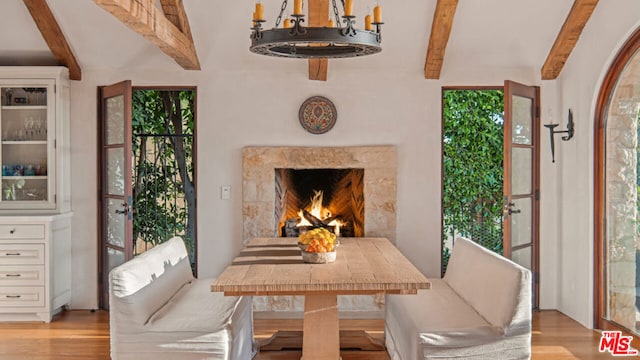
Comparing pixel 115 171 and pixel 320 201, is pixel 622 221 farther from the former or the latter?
pixel 115 171

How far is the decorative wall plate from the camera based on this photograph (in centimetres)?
596

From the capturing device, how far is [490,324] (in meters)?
3.60

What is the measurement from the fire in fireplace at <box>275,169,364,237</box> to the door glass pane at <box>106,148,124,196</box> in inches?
54.3

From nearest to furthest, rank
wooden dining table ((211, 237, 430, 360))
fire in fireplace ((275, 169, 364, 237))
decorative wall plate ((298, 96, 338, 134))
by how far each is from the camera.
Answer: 1. wooden dining table ((211, 237, 430, 360))
2. decorative wall plate ((298, 96, 338, 134))
3. fire in fireplace ((275, 169, 364, 237))

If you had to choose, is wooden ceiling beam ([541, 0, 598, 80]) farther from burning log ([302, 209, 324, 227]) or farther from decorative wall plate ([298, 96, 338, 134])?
burning log ([302, 209, 324, 227])

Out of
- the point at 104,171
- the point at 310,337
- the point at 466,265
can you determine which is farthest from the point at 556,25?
the point at 104,171

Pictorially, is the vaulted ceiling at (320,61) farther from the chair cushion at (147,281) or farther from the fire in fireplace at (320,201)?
the chair cushion at (147,281)

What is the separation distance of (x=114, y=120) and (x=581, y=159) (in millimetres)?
3965

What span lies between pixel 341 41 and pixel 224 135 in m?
3.04

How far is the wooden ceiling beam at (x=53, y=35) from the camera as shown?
5430 mm

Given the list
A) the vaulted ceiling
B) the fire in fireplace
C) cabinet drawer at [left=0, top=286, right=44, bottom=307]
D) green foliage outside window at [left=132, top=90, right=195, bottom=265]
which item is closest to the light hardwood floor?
cabinet drawer at [left=0, top=286, right=44, bottom=307]

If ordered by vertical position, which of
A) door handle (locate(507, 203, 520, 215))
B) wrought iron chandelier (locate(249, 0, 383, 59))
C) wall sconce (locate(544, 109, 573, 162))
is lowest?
door handle (locate(507, 203, 520, 215))

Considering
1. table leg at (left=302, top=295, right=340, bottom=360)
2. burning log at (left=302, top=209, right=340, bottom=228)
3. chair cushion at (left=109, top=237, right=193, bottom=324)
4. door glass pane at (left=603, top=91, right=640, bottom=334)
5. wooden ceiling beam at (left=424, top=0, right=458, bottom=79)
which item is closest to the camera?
chair cushion at (left=109, top=237, right=193, bottom=324)

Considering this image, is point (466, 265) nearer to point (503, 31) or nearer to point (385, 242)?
point (385, 242)
